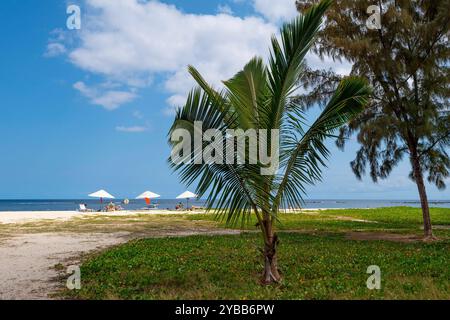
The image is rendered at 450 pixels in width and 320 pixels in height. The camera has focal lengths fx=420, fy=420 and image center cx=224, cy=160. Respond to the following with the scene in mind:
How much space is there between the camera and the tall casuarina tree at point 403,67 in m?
18.6

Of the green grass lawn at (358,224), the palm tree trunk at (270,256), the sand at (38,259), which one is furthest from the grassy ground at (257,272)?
the green grass lawn at (358,224)

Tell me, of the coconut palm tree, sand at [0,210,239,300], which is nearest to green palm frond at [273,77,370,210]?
the coconut palm tree

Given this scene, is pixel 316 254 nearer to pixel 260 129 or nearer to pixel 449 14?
pixel 260 129

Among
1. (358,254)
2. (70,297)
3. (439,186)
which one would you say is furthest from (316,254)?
(439,186)

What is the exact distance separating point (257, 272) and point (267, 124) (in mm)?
4219

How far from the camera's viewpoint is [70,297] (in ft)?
27.7

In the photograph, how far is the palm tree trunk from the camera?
340 inches

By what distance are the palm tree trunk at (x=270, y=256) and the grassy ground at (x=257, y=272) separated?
8.7 inches

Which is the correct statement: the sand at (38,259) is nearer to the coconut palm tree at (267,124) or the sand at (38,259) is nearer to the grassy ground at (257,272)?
the grassy ground at (257,272)

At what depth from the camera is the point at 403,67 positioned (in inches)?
766

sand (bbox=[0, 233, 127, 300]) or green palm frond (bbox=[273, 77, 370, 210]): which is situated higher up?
green palm frond (bbox=[273, 77, 370, 210])

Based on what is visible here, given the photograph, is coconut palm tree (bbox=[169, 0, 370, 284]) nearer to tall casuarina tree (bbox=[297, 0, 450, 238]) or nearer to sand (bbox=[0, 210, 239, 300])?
sand (bbox=[0, 210, 239, 300])

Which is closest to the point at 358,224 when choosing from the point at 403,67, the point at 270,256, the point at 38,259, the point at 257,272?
the point at 403,67
